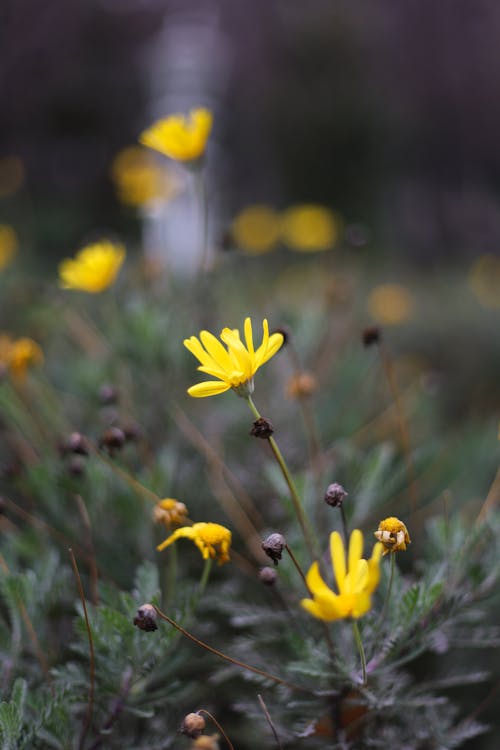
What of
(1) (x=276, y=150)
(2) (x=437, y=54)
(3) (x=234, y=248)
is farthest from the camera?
(2) (x=437, y=54)

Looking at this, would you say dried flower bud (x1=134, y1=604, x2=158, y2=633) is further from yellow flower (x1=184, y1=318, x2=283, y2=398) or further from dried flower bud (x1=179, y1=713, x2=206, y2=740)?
yellow flower (x1=184, y1=318, x2=283, y2=398)

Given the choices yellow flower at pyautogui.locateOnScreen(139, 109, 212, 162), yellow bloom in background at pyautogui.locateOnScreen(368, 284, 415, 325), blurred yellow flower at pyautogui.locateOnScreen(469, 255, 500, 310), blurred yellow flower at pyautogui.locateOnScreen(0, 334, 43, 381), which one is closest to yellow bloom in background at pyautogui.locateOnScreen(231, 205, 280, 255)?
yellow bloom in background at pyautogui.locateOnScreen(368, 284, 415, 325)

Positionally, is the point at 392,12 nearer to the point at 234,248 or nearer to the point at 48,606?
the point at 234,248

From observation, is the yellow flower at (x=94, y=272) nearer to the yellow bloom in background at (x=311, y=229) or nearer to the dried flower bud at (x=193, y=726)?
the dried flower bud at (x=193, y=726)

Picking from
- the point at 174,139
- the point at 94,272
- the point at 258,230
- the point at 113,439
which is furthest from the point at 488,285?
the point at 113,439

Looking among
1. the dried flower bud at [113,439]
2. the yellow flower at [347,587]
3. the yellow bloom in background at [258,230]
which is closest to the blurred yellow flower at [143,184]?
the yellow bloom in background at [258,230]

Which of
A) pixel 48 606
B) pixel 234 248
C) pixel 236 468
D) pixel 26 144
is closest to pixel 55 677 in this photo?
pixel 48 606

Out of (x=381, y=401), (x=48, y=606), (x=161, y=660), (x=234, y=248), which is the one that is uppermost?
(x=234, y=248)
